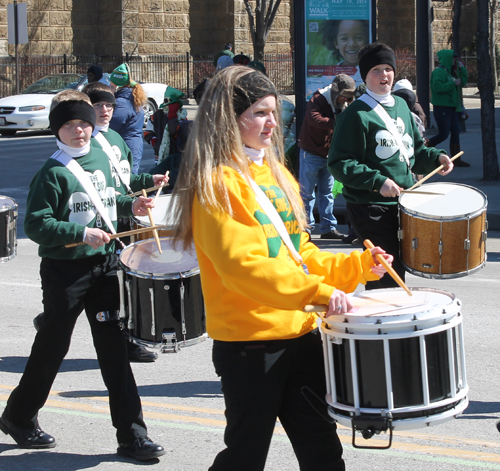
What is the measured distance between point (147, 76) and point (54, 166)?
29971 millimetres

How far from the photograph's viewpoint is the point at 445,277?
501 cm

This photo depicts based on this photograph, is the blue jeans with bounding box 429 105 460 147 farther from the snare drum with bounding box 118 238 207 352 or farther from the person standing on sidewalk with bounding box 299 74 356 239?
the snare drum with bounding box 118 238 207 352

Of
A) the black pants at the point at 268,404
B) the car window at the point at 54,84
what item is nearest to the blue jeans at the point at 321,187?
the black pants at the point at 268,404

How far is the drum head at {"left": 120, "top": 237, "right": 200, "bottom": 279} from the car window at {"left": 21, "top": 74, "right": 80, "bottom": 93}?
19326mm

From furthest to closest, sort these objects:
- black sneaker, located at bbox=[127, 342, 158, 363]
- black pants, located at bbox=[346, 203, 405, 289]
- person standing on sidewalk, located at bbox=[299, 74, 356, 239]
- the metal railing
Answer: the metal railing < person standing on sidewalk, located at bbox=[299, 74, 356, 239] < black sneaker, located at bbox=[127, 342, 158, 363] < black pants, located at bbox=[346, 203, 405, 289]

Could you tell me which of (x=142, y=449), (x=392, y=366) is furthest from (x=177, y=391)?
(x=392, y=366)

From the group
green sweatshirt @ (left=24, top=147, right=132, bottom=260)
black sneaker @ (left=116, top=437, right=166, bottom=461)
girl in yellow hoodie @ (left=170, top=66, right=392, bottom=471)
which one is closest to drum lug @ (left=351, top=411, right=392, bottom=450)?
girl in yellow hoodie @ (left=170, top=66, right=392, bottom=471)

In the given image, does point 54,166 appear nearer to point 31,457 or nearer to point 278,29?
point 31,457

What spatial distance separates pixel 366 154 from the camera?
16.9ft

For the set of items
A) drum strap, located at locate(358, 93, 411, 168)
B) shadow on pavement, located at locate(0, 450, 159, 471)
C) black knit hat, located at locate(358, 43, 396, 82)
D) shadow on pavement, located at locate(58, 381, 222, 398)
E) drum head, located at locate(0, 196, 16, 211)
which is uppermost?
black knit hat, located at locate(358, 43, 396, 82)

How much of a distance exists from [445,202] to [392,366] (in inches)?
92.3

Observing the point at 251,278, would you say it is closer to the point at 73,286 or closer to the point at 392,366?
the point at 392,366

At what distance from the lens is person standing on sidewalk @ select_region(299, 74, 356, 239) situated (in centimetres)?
974

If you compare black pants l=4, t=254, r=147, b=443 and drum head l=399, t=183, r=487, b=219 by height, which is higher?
drum head l=399, t=183, r=487, b=219
